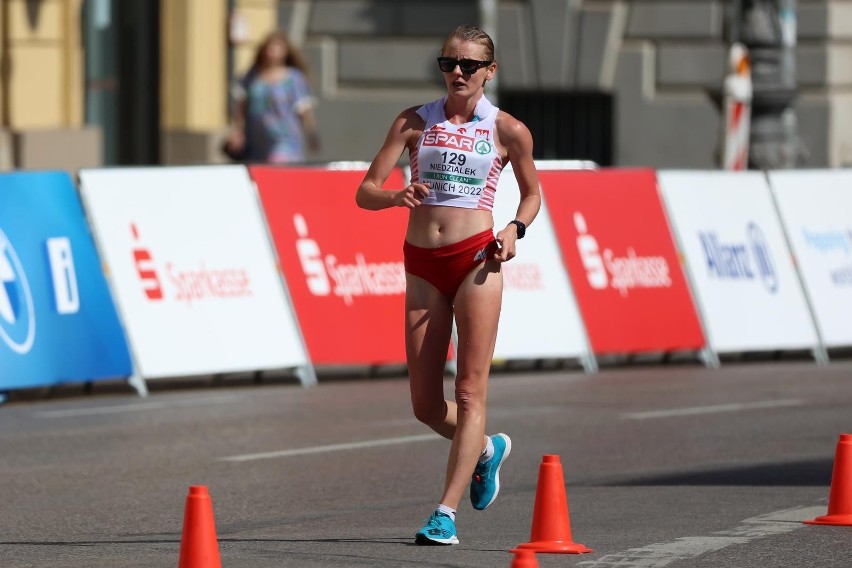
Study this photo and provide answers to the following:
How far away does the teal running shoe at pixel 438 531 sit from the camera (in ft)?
26.4

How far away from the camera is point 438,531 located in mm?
8031

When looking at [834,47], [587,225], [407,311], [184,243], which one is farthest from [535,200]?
[834,47]

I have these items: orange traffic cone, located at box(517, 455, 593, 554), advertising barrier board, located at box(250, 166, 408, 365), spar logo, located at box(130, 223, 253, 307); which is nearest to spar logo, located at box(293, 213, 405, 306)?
advertising barrier board, located at box(250, 166, 408, 365)

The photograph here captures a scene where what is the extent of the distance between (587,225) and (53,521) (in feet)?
25.3

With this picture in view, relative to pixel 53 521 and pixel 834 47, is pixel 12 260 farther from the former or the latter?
pixel 834 47

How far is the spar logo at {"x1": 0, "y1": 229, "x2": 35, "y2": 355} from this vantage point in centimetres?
1338

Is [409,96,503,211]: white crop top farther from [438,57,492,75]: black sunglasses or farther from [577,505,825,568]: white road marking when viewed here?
[577,505,825,568]: white road marking

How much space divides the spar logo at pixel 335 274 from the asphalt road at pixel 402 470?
0.62 meters

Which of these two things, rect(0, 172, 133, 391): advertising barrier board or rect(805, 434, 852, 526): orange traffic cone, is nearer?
rect(805, 434, 852, 526): orange traffic cone

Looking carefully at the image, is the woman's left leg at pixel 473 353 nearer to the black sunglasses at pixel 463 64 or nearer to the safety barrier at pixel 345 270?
the black sunglasses at pixel 463 64

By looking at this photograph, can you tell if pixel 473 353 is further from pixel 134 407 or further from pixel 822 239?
pixel 822 239

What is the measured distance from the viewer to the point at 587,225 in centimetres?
1614

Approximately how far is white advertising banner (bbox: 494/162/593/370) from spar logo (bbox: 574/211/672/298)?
0.81 feet

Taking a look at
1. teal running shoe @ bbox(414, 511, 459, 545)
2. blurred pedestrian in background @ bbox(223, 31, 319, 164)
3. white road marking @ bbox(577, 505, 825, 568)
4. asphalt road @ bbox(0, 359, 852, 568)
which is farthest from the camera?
blurred pedestrian in background @ bbox(223, 31, 319, 164)
